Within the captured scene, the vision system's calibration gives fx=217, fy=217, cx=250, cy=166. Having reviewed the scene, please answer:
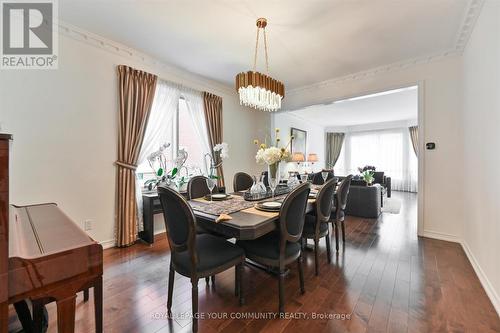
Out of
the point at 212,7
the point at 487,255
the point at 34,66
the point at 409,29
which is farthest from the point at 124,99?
the point at 487,255

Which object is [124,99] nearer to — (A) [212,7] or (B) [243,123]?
(A) [212,7]

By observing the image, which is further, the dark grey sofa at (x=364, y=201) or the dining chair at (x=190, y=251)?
the dark grey sofa at (x=364, y=201)

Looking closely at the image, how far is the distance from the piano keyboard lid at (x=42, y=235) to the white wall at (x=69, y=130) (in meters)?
1.08

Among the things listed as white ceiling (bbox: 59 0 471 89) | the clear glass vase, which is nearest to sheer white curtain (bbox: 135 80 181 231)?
white ceiling (bbox: 59 0 471 89)

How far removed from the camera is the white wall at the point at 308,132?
5.87 m

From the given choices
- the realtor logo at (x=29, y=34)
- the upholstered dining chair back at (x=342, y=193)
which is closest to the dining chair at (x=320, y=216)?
the upholstered dining chair back at (x=342, y=193)

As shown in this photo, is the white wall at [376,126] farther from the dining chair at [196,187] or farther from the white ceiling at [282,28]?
the dining chair at [196,187]

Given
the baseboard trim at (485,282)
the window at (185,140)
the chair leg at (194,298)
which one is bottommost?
the baseboard trim at (485,282)

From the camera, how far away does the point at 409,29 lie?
2541mm

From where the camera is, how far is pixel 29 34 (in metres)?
2.32

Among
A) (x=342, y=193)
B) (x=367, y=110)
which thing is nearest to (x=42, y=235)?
(x=342, y=193)

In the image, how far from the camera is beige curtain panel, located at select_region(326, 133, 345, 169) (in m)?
9.11

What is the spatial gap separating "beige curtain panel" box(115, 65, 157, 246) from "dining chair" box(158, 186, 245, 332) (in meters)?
1.63

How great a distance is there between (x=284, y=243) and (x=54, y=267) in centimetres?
131
